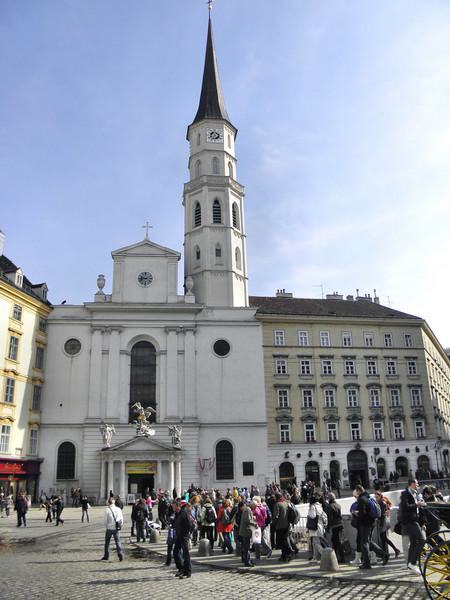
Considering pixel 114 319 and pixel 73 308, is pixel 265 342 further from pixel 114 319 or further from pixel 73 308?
pixel 73 308

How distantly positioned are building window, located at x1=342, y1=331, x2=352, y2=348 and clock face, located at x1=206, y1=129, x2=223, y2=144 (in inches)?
905

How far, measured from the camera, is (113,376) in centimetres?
4541

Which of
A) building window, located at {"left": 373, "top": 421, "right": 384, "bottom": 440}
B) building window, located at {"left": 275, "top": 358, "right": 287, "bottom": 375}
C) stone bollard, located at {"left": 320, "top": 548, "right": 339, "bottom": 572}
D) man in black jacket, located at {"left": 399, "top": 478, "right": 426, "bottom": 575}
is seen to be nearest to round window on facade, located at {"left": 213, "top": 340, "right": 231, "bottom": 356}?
building window, located at {"left": 275, "top": 358, "right": 287, "bottom": 375}

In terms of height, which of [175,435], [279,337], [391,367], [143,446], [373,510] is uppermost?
[279,337]

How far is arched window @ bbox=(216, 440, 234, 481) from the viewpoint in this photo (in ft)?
147

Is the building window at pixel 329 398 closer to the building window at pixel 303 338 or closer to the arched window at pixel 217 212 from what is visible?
the building window at pixel 303 338

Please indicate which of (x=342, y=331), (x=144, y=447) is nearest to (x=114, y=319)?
(x=144, y=447)

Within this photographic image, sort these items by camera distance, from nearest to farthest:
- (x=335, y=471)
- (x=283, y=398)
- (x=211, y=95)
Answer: (x=335, y=471) → (x=283, y=398) → (x=211, y=95)

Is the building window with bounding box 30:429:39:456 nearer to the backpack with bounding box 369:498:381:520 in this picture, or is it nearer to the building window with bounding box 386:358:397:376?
the building window with bounding box 386:358:397:376

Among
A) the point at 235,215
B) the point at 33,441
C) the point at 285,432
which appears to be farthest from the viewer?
the point at 235,215

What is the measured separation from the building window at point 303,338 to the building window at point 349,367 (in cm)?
394

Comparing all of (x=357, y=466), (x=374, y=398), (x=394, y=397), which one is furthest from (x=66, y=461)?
(x=394, y=397)

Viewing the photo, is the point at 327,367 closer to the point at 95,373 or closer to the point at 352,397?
the point at 352,397

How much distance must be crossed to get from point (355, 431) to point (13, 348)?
28.4 m
